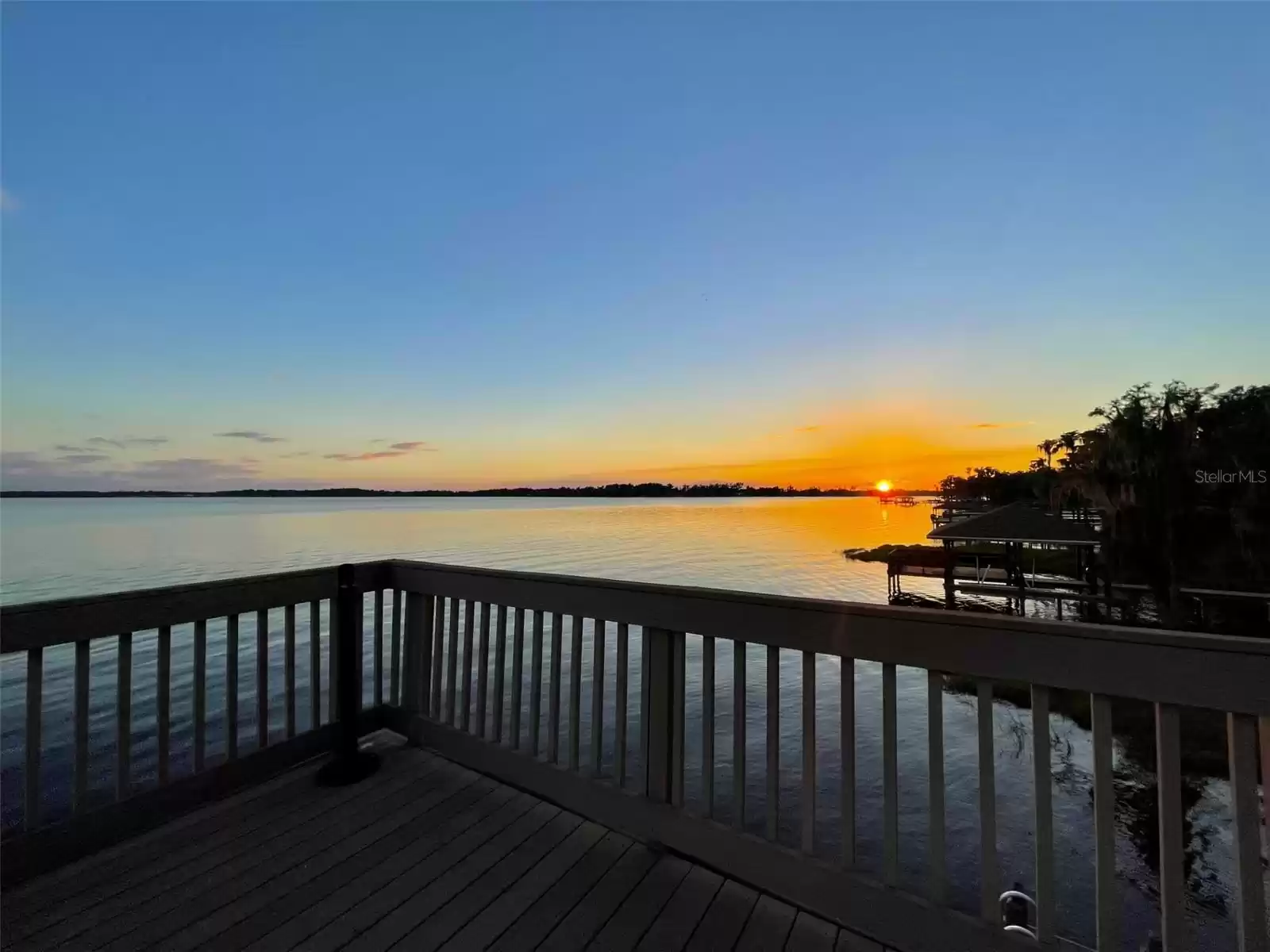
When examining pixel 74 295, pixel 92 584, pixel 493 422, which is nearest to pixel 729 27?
pixel 74 295

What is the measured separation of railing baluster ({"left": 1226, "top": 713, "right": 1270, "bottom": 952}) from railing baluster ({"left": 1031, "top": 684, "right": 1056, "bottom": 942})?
0.31m

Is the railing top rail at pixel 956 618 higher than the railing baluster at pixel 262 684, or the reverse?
the railing top rail at pixel 956 618

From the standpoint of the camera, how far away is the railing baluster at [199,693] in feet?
7.17

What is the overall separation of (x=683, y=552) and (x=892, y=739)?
24.0 metres

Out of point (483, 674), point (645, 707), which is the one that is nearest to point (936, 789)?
point (645, 707)

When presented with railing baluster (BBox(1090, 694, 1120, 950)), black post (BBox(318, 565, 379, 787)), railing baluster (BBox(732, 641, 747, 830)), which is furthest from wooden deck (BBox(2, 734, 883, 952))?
railing baluster (BBox(1090, 694, 1120, 950))

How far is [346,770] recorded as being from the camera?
2.58 m

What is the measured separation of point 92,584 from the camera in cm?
1423

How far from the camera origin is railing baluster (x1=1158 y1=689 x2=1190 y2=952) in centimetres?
120

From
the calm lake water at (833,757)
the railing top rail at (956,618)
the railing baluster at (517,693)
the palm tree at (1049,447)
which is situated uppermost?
the palm tree at (1049,447)

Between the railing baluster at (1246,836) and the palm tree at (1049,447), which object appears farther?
the palm tree at (1049,447)

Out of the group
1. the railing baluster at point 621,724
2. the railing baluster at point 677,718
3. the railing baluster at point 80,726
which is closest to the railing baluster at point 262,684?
the railing baluster at point 80,726

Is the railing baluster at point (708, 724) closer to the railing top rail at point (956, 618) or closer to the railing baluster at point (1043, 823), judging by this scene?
the railing top rail at point (956, 618)

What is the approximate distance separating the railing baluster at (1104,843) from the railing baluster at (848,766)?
1.81 feet
